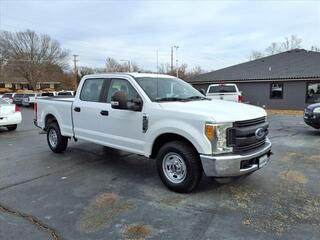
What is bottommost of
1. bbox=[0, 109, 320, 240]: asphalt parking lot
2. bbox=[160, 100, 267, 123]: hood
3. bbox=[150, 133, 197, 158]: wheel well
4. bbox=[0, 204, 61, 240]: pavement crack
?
bbox=[0, 204, 61, 240]: pavement crack

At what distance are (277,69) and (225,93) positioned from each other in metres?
12.3

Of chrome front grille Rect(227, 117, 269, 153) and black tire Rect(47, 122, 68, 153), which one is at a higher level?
chrome front grille Rect(227, 117, 269, 153)

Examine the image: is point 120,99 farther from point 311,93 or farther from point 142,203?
point 311,93

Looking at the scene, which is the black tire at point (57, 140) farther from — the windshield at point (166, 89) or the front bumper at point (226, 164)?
the front bumper at point (226, 164)

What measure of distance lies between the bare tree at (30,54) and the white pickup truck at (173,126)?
57.9 metres

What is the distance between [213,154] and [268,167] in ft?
8.12

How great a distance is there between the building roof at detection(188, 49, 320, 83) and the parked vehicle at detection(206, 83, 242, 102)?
9249 mm

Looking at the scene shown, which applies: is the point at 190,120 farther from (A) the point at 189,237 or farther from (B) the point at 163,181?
(A) the point at 189,237

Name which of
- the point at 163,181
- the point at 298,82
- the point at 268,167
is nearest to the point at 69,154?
the point at 163,181

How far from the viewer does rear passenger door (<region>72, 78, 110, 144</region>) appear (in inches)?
234

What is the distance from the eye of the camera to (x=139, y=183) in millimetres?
5207

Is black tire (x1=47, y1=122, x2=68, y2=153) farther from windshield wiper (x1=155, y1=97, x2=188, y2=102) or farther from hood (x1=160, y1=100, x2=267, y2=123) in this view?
hood (x1=160, y1=100, x2=267, y2=123)

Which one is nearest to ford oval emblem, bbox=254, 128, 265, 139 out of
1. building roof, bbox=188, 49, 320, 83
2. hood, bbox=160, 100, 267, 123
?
hood, bbox=160, 100, 267, 123

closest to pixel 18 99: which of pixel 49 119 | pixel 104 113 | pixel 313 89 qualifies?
pixel 49 119
